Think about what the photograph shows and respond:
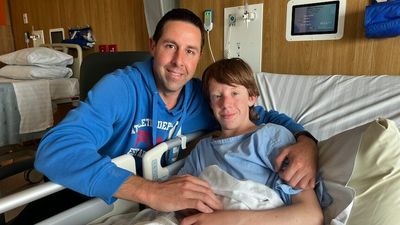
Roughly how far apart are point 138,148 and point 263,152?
0.49 metres

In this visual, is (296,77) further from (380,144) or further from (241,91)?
(380,144)

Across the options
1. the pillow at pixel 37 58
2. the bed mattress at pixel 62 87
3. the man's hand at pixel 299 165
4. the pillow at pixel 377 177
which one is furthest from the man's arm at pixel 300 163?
the pillow at pixel 37 58

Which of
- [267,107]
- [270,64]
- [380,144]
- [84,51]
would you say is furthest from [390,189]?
[84,51]

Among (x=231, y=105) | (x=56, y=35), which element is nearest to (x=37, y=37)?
(x=56, y=35)

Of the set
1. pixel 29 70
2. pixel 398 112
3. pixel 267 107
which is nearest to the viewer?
pixel 398 112

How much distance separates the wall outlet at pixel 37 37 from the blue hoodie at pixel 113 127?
3.05 m

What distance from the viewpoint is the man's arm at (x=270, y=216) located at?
74 centimetres

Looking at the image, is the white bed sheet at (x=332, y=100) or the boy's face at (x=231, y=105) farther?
the white bed sheet at (x=332, y=100)

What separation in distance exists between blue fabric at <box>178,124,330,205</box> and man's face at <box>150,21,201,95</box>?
11.8 inches

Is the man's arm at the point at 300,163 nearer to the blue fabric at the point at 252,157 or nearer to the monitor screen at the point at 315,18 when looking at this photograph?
the blue fabric at the point at 252,157

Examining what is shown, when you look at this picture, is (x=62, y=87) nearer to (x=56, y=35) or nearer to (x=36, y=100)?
(x=36, y=100)

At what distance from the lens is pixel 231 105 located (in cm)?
104

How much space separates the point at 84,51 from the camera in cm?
313

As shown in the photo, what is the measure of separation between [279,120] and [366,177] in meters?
0.46
